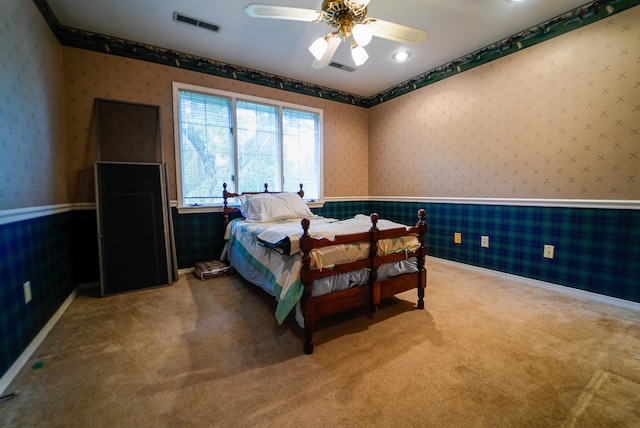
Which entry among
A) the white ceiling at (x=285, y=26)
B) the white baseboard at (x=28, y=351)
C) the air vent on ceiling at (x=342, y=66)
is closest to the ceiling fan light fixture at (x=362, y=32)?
the white ceiling at (x=285, y=26)

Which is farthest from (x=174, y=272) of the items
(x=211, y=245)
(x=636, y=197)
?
(x=636, y=197)

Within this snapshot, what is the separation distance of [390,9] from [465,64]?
1.47 meters

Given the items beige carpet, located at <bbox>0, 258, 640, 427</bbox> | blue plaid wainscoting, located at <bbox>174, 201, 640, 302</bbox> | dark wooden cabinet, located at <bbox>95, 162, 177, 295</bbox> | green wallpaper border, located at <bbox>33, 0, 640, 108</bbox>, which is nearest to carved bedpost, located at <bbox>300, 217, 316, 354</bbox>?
beige carpet, located at <bbox>0, 258, 640, 427</bbox>

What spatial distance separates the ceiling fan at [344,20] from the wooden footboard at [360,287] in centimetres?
125

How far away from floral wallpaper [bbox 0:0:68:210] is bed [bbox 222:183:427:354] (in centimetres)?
159

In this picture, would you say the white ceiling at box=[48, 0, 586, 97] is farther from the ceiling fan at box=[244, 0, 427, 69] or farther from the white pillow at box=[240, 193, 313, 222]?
the white pillow at box=[240, 193, 313, 222]

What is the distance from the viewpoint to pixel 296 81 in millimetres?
3896

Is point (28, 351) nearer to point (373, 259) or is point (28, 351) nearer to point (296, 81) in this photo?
point (373, 259)

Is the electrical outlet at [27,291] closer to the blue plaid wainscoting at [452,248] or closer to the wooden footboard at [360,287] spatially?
the blue plaid wainscoting at [452,248]

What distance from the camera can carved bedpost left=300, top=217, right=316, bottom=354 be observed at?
5.27 feet

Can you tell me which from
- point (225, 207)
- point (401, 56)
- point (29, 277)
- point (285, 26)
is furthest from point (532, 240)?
point (29, 277)

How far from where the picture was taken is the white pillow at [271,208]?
3031 mm

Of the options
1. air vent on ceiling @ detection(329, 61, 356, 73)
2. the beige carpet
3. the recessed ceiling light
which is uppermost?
air vent on ceiling @ detection(329, 61, 356, 73)

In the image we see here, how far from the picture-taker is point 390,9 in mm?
2334
